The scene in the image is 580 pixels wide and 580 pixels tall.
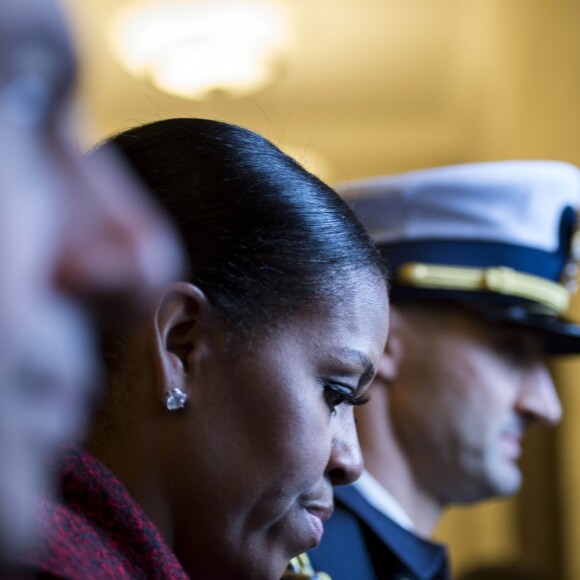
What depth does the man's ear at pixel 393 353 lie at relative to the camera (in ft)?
3.72

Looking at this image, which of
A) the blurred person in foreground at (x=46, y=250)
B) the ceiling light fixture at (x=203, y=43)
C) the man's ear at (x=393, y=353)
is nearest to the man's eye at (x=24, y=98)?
the blurred person in foreground at (x=46, y=250)

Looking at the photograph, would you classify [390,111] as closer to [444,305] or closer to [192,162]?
[444,305]

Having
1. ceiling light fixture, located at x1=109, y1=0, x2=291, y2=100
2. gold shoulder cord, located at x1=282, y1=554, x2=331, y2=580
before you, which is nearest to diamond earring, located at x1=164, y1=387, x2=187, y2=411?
gold shoulder cord, located at x1=282, y1=554, x2=331, y2=580

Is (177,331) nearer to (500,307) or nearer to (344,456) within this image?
(344,456)

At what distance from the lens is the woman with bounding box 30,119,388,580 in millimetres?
616

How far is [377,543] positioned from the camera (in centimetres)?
96

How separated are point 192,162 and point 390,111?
9.65ft

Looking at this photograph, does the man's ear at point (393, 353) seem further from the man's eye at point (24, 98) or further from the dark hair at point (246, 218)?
the man's eye at point (24, 98)

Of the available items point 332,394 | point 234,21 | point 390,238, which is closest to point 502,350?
point 390,238

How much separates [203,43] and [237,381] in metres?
2.19

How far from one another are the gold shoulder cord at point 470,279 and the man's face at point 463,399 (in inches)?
1.4

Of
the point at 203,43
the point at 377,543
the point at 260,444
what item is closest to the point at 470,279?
the point at 377,543

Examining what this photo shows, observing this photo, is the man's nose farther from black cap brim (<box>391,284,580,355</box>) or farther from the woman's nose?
the woman's nose

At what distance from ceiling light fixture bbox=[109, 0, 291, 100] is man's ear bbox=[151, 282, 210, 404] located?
6.85 ft
